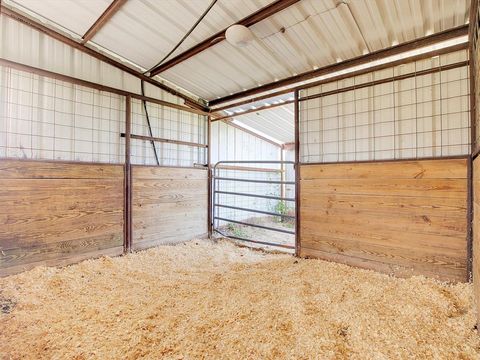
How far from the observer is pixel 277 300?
65.9 inches

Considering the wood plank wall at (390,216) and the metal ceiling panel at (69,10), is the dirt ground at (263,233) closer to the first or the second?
the wood plank wall at (390,216)

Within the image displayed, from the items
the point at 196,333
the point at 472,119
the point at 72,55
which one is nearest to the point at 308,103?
the point at 472,119

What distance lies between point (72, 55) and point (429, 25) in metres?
3.29

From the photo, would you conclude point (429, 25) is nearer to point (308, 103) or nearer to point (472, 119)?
point (472, 119)

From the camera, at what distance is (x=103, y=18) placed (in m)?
2.23

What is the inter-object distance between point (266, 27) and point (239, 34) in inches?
10.1

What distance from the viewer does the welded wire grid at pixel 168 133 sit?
10.1 feet

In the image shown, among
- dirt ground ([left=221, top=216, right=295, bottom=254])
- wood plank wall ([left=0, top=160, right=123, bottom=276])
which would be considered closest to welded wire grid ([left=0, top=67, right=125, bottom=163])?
wood plank wall ([left=0, top=160, right=123, bottom=276])

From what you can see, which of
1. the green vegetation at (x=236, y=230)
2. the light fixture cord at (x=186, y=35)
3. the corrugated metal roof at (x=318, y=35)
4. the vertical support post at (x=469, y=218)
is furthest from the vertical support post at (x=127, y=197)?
the vertical support post at (x=469, y=218)

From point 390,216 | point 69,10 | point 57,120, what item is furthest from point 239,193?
point 69,10

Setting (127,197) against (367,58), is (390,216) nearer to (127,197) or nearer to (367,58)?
(367,58)

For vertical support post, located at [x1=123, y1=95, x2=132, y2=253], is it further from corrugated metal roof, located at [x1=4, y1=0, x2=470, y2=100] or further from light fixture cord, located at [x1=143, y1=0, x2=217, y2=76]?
corrugated metal roof, located at [x1=4, y1=0, x2=470, y2=100]

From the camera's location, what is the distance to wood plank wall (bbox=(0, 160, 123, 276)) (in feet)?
6.79

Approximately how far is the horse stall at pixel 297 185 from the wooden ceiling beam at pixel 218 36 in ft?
0.04
